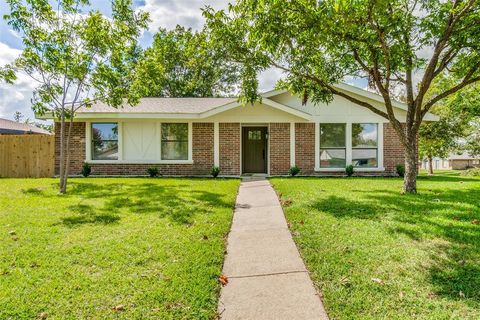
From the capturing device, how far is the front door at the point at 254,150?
14.7 m

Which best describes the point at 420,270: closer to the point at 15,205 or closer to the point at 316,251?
the point at 316,251

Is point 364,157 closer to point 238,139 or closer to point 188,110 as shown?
point 238,139

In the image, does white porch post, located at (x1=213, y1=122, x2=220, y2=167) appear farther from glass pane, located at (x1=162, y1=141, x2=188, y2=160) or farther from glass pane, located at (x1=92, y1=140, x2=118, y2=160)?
glass pane, located at (x1=92, y1=140, x2=118, y2=160)

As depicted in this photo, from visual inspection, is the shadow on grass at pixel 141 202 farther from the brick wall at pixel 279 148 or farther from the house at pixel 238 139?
the brick wall at pixel 279 148

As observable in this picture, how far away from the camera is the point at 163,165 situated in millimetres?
14062

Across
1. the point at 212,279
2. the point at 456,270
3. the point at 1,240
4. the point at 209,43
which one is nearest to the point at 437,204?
the point at 456,270

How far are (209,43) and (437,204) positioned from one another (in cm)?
683

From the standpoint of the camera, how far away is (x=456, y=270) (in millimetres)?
3545

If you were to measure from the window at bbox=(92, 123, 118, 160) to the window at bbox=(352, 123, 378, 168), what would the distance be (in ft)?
34.8

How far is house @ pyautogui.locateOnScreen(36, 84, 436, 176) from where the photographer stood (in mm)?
13727

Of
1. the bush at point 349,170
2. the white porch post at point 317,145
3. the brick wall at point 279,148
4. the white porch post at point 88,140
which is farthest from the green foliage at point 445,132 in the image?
the white porch post at point 88,140

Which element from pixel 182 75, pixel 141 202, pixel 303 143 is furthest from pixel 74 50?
pixel 182 75

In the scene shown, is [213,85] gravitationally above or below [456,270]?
above

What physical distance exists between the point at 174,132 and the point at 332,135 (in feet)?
23.0
